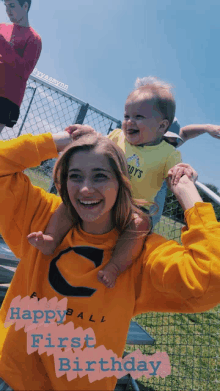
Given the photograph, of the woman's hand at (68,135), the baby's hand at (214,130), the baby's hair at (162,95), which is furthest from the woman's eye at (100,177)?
the baby's hand at (214,130)

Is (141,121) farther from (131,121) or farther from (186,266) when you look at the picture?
(186,266)

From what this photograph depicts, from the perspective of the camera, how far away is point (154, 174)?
1.47 meters

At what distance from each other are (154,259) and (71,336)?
1.41ft

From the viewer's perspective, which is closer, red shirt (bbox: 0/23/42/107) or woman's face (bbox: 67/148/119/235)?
woman's face (bbox: 67/148/119/235)

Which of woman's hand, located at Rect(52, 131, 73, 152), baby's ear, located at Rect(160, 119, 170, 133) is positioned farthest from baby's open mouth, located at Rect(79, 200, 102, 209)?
baby's ear, located at Rect(160, 119, 170, 133)

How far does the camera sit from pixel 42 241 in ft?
3.51

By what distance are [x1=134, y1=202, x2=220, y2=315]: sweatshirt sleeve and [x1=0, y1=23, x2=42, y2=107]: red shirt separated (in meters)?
1.65

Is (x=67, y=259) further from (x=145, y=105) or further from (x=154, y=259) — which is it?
(x=145, y=105)

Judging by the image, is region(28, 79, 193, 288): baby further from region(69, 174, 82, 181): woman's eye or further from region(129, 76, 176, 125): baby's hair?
region(69, 174, 82, 181): woman's eye

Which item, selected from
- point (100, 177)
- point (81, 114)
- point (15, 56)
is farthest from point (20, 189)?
point (81, 114)

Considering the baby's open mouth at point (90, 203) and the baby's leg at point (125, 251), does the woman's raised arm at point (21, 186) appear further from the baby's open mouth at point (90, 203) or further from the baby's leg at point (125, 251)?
the baby's leg at point (125, 251)

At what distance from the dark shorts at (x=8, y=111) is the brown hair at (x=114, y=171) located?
1.10 meters

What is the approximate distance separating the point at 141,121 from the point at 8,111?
1.15 meters

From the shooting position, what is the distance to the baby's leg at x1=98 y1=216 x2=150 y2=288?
1021 mm
